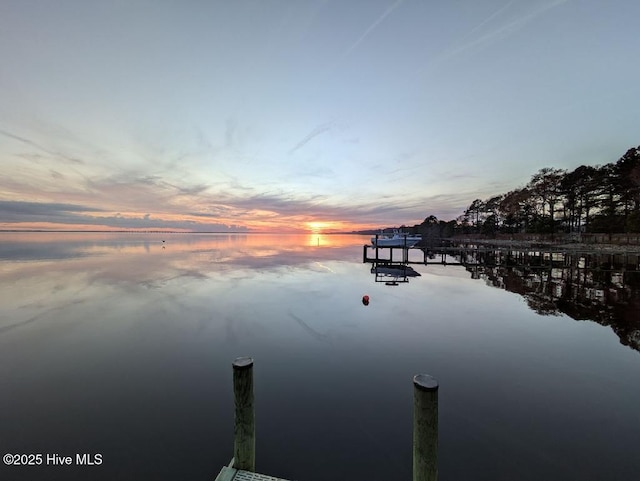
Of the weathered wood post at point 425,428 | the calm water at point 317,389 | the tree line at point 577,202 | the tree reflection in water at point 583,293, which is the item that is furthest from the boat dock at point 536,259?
the weathered wood post at point 425,428

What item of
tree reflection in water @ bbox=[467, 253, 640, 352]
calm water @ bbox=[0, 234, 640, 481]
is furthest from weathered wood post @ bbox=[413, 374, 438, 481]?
tree reflection in water @ bbox=[467, 253, 640, 352]

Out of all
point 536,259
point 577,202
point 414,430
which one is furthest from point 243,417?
point 577,202

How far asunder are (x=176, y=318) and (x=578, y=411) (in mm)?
12725

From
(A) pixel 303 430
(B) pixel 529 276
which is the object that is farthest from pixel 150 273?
(B) pixel 529 276

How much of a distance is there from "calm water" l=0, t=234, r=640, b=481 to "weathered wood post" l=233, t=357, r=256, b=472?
843 millimetres

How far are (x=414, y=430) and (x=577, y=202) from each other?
7491 centimetres

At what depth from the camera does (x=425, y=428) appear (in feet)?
10.8

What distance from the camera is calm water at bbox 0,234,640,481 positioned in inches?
182

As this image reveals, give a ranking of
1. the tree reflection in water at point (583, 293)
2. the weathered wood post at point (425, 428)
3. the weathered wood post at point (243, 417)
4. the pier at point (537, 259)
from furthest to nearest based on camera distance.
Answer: the pier at point (537, 259) → the tree reflection in water at point (583, 293) → the weathered wood post at point (243, 417) → the weathered wood post at point (425, 428)

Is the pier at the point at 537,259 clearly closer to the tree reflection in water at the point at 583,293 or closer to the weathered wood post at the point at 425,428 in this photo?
the tree reflection in water at the point at 583,293

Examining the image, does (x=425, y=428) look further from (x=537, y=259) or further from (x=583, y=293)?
(x=537, y=259)

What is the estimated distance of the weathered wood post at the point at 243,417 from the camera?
392 cm

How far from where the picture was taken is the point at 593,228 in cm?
5050

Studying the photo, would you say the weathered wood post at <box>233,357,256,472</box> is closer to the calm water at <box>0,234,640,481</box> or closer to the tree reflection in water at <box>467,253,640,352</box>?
the calm water at <box>0,234,640,481</box>
